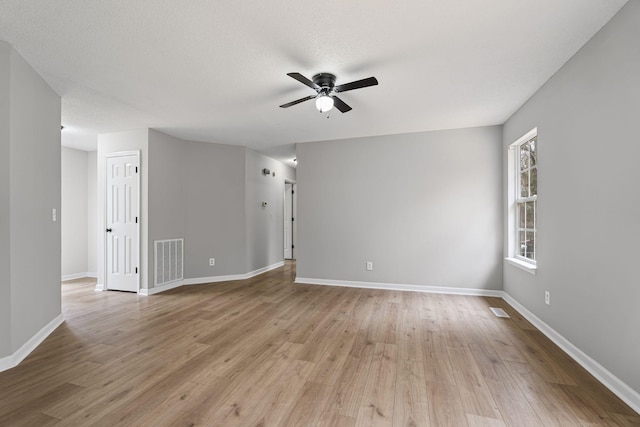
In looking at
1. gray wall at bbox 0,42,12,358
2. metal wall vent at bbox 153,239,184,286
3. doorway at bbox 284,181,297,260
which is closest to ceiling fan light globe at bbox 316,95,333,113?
gray wall at bbox 0,42,12,358

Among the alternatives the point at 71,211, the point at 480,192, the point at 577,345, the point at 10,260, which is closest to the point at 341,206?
the point at 480,192

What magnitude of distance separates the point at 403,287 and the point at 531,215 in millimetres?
2029

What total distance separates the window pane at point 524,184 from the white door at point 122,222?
17.7 ft

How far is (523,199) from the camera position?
11.9 ft

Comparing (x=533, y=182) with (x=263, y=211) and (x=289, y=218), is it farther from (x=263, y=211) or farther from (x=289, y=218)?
(x=289, y=218)

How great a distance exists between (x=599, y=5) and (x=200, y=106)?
358cm

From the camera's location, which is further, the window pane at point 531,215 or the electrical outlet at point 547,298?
the window pane at point 531,215

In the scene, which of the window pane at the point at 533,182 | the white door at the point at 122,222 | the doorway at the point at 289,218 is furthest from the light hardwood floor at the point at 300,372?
the doorway at the point at 289,218

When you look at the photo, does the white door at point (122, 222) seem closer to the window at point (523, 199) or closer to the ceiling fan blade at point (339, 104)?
the ceiling fan blade at point (339, 104)

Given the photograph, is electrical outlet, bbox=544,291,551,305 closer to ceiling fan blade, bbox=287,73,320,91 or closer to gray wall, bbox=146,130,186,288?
ceiling fan blade, bbox=287,73,320,91

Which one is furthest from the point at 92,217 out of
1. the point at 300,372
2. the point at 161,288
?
the point at 300,372

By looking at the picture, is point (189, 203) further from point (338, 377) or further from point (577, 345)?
point (577, 345)

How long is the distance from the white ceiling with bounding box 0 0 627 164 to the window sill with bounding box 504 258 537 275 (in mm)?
1882

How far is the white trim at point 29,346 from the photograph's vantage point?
2.19 m
